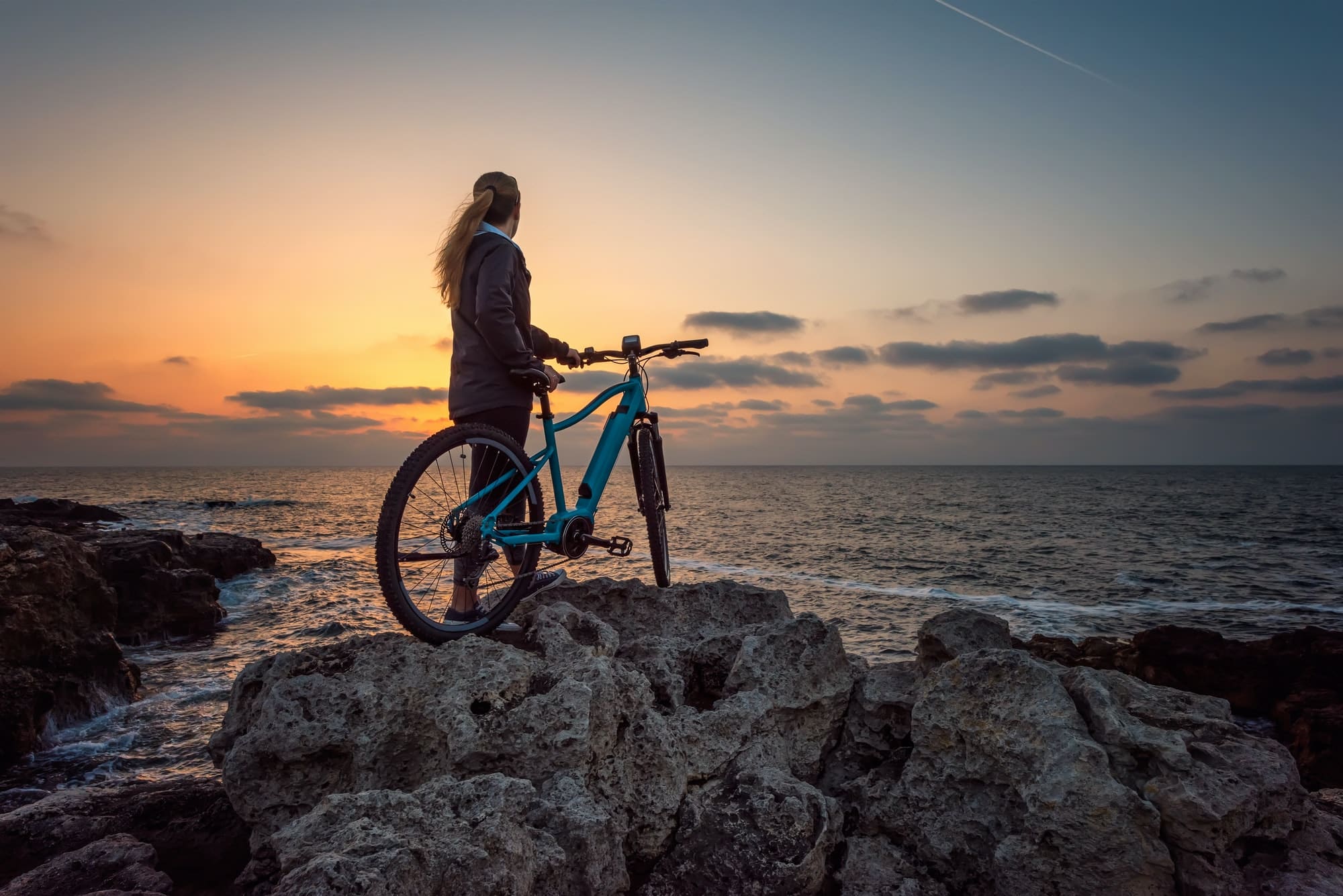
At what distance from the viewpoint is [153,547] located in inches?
626

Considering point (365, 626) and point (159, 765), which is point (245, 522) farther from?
point (159, 765)

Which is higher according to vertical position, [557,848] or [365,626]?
[557,848]

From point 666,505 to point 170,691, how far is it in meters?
8.65

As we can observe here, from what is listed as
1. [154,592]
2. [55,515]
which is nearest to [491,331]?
[154,592]

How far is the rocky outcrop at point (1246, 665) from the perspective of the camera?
951cm

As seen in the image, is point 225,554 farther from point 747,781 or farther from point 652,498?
point 747,781

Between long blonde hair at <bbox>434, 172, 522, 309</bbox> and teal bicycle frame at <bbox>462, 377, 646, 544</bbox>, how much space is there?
102 centimetres

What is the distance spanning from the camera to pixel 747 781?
12.2 feet

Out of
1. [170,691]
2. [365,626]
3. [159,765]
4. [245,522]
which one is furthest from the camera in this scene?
[245,522]

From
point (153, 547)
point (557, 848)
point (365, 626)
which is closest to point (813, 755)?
point (557, 848)

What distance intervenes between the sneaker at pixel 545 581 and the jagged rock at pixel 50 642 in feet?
20.6

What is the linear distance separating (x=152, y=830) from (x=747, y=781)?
140 inches

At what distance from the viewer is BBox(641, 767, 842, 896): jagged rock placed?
3303 mm

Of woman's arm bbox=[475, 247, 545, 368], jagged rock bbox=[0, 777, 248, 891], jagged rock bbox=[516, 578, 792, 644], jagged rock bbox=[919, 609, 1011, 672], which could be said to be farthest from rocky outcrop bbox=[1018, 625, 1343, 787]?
jagged rock bbox=[0, 777, 248, 891]
